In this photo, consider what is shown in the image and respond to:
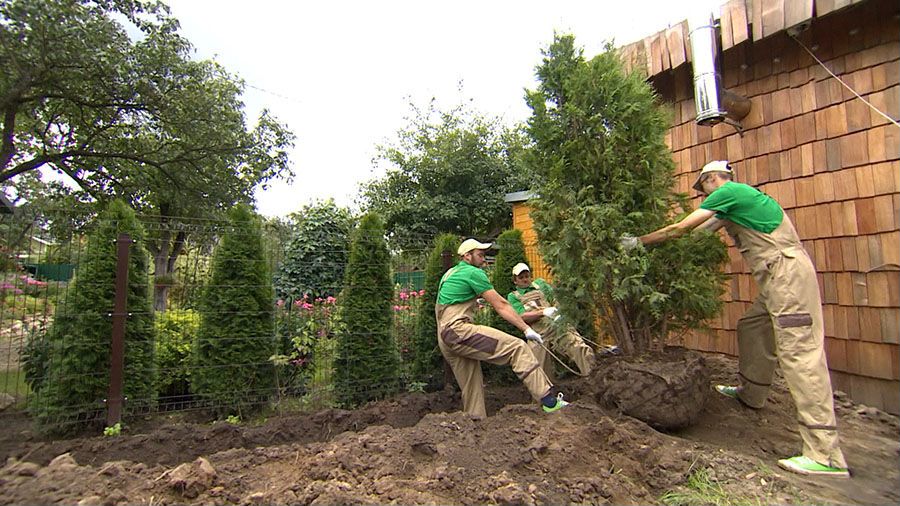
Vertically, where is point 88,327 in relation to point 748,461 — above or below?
above

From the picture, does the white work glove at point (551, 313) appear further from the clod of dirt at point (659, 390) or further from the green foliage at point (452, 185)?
the green foliage at point (452, 185)

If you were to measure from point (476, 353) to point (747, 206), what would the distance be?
218 cm

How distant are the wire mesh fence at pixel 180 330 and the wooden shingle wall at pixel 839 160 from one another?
146 inches

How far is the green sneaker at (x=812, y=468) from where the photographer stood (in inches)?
99.1

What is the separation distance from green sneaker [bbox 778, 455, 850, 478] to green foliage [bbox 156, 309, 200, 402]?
4.70m

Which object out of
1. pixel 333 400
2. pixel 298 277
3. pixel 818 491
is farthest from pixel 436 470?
pixel 298 277

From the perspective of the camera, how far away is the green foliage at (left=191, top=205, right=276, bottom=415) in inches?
165

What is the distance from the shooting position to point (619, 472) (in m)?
2.37

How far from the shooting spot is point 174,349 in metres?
4.73

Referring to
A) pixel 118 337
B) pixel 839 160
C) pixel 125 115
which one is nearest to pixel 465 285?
pixel 118 337

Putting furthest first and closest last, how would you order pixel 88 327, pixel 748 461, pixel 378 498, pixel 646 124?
1. pixel 88 327
2. pixel 646 124
3. pixel 748 461
4. pixel 378 498

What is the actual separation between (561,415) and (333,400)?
2.52 metres

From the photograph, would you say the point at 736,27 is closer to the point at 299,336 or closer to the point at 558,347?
the point at 558,347

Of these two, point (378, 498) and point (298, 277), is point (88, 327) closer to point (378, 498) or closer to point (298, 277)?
point (298, 277)
